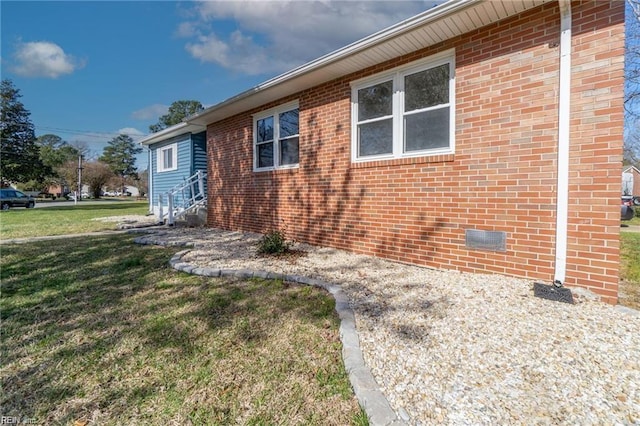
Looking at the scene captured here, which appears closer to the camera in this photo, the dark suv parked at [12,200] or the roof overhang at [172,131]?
the roof overhang at [172,131]

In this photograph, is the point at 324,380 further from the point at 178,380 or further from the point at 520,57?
the point at 520,57

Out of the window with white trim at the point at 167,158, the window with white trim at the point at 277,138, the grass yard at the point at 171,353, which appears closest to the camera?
the grass yard at the point at 171,353

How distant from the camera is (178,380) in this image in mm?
1984

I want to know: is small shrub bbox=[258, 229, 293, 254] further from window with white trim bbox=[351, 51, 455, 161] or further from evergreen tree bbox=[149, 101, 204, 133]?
evergreen tree bbox=[149, 101, 204, 133]

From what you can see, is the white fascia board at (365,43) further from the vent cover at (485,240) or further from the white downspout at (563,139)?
the vent cover at (485,240)

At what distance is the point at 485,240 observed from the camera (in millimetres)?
3973

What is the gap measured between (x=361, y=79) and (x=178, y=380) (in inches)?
202

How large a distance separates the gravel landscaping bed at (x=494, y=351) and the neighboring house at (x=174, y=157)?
974 cm

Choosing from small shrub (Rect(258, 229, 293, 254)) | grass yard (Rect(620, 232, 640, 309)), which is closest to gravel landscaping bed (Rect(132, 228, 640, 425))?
grass yard (Rect(620, 232, 640, 309))

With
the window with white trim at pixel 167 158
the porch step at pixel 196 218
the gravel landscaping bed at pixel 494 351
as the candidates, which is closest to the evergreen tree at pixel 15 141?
the window with white trim at pixel 167 158

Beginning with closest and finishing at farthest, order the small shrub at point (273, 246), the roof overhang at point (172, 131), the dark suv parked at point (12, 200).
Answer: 1. the small shrub at point (273, 246)
2. the roof overhang at point (172, 131)
3. the dark suv parked at point (12, 200)

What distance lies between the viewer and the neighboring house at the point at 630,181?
3247 cm

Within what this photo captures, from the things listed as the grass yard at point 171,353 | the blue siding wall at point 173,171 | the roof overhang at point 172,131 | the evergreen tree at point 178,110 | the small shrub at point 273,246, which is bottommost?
the grass yard at point 171,353

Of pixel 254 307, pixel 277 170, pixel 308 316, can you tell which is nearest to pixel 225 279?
pixel 254 307
